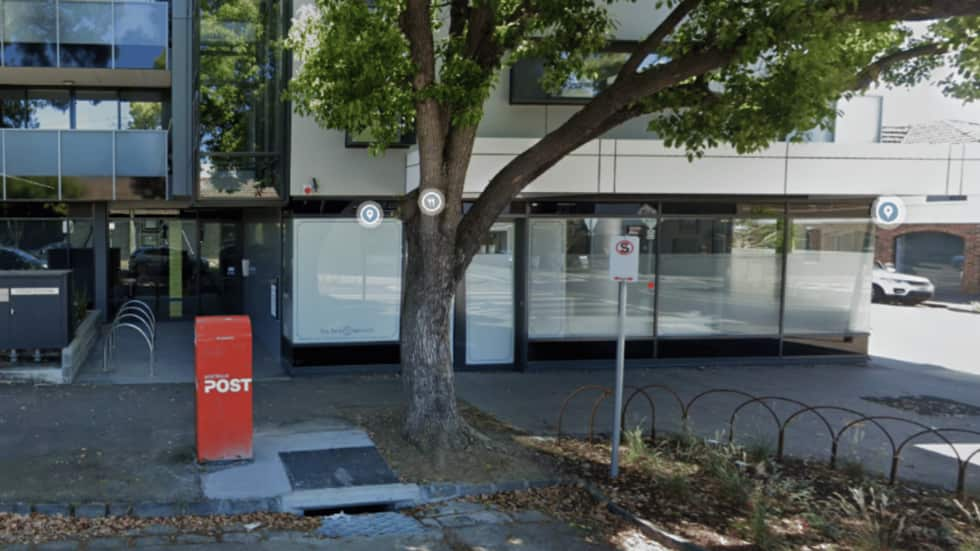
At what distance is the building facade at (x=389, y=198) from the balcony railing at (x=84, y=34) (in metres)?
0.04

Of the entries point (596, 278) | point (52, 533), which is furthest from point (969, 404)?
point (52, 533)

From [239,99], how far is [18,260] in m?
7.66

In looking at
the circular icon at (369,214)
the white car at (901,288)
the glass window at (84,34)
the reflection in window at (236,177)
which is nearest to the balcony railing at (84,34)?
the glass window at (84,34)

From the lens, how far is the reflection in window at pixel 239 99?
39.5 ft

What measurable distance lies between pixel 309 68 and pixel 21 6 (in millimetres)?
9999

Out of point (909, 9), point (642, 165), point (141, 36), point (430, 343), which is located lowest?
point (430, 343)

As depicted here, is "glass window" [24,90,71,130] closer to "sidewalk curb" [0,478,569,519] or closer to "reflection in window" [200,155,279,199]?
"reflection in window" [200,155,279,199]

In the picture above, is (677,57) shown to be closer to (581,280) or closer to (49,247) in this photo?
(581,280)

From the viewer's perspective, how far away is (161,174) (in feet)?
50.7

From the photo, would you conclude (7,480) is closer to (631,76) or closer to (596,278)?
(631,76)

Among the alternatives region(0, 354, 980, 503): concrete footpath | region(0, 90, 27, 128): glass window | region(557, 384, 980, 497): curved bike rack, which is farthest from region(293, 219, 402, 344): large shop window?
region(0, 90, 27, 128): glass window

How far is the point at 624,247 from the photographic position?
719cm

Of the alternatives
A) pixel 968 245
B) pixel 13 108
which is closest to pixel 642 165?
pixel 13 108

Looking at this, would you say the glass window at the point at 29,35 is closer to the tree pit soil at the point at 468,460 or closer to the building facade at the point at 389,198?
the building facade at the point at 389,198
